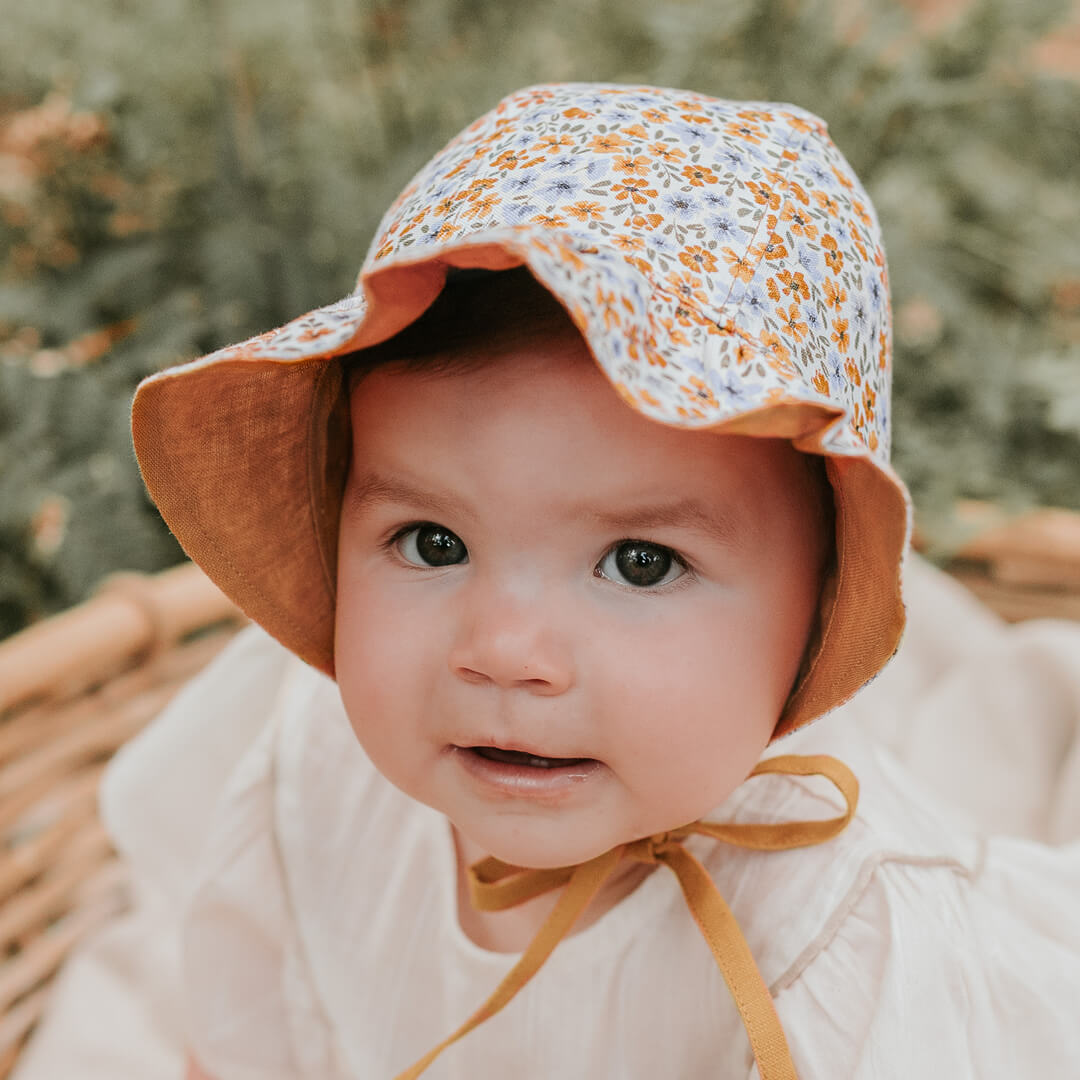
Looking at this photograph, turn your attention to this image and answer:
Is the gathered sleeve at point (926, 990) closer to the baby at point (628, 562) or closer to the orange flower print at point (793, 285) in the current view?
the baby at point (628, 562)

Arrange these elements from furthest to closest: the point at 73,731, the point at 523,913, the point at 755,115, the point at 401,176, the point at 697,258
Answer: the point at 401,176 < the point at 73,731 < the point at 523,913 < the point at 755,115 < the point at 697,258

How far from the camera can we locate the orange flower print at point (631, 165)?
0.61 m

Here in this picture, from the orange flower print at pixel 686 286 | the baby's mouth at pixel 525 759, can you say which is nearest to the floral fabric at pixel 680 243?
the orange flower print at pixel 686 286

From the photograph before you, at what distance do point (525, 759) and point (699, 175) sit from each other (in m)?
0.35

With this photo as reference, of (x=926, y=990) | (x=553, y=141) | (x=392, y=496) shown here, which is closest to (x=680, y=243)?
(x=553, y=141)

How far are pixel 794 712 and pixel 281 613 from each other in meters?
0.39

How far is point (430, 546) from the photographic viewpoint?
26.1 inches

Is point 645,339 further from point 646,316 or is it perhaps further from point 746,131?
point 746,131

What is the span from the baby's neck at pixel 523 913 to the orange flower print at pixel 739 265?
480mm

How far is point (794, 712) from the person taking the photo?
734 mm

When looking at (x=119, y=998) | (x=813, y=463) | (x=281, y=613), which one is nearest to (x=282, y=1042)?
(x=119, y=998)

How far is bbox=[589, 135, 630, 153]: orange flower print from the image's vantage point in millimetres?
625

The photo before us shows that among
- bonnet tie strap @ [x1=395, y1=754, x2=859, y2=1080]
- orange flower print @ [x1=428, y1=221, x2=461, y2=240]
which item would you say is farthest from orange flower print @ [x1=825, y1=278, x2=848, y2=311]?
bonnet tie strap @ [x1=395, y1=754, x2=859, y2=1080]

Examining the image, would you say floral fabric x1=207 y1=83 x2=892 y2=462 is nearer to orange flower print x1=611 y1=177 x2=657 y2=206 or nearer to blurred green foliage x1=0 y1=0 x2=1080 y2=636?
orange flower print x1=611 y1=177 x2=657 y2=206
